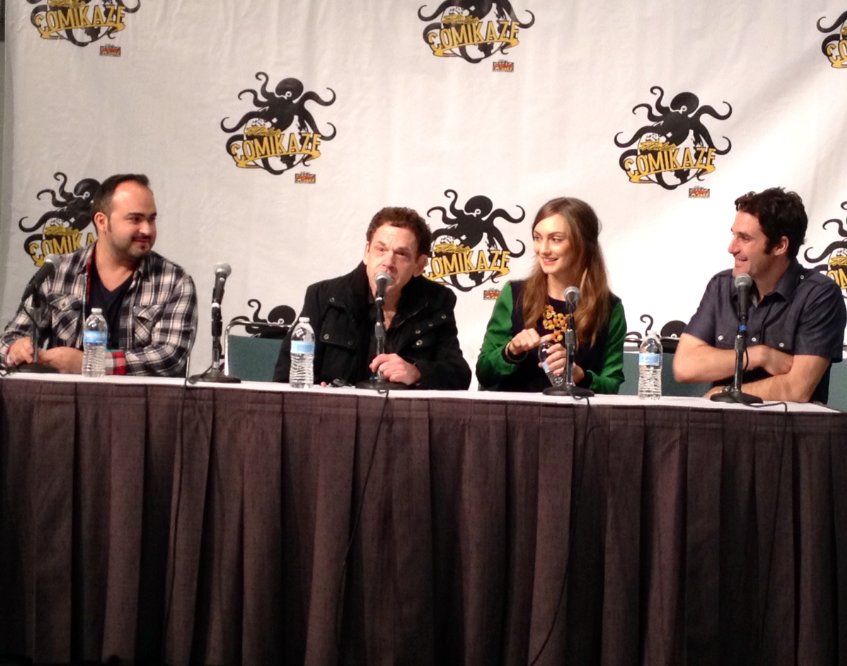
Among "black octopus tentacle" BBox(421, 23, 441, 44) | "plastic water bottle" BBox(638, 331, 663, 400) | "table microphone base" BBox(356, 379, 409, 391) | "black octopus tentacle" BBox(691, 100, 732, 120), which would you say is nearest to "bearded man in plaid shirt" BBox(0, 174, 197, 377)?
"table microphone base" BBox(356, 379, 409, 391)

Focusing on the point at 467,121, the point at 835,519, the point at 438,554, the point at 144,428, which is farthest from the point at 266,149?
the point at 835,519

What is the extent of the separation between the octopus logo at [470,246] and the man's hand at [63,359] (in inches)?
61.7

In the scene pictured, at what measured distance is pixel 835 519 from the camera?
2.68m

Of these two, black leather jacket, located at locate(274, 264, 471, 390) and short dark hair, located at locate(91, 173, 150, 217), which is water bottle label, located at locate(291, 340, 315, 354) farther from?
short dark hair, located at locate(91, 173, 150, 217)

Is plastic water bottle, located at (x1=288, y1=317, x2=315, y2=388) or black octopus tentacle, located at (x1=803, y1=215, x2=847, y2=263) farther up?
black octopus tentacle, located at (x1=803, y1=215, x2=847, y2=263)

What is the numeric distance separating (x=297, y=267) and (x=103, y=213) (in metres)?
0.92

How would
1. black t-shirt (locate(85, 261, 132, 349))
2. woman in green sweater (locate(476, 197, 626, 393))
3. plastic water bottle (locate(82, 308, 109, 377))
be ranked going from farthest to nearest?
black t-shirt (locate(85, 261, 132, 349)) < woman in green sweater (locate(476, 197, 626, 393)) < plastic water bottle (locate(82, 308, 109, 377))

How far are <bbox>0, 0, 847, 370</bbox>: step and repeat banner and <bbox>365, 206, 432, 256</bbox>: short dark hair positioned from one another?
88 cm

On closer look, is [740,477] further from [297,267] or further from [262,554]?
[297,267]

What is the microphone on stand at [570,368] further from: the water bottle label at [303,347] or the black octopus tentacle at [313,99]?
the black octopus tentacle at [313,99]

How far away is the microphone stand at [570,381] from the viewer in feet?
9.27

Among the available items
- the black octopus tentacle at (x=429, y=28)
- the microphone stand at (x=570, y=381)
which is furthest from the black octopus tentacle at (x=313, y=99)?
the microphone stand at (x=570, y=381)

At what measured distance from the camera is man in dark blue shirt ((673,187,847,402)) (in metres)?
3.44

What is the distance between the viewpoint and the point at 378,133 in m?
4.48
